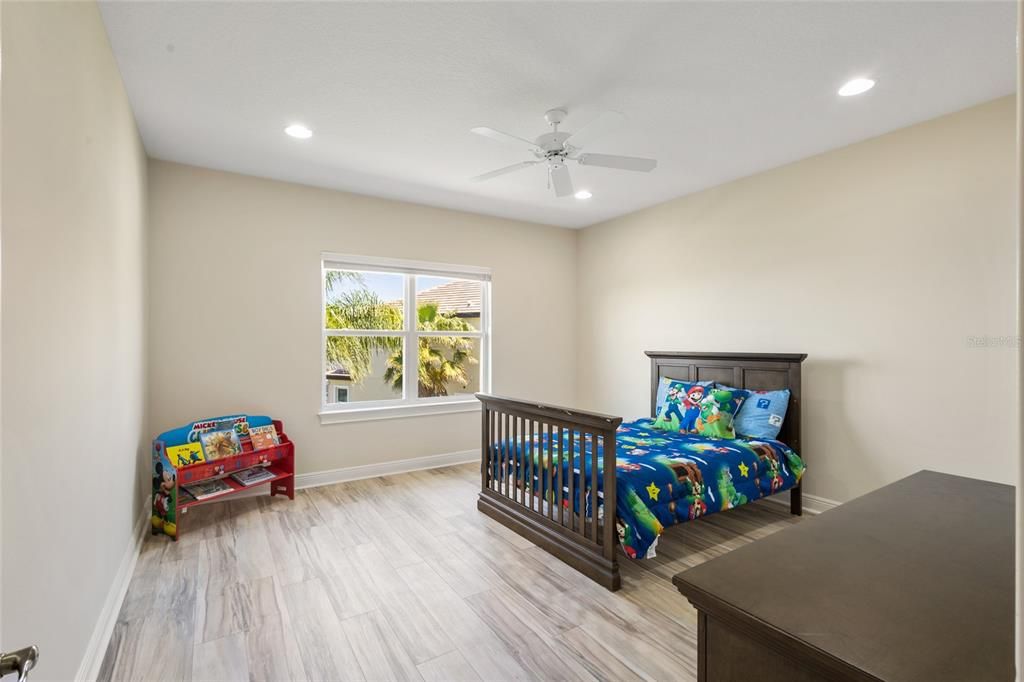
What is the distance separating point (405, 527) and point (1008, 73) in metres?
4.23

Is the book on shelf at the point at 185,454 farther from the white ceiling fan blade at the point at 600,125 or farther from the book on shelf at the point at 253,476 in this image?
the white ceiling fan blade at the point at 600,125

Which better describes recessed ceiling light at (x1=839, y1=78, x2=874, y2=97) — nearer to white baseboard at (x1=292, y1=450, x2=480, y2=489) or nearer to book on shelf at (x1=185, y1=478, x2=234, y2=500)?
white baseboard at (x1=292, y1=450, x2=480, y2=489)

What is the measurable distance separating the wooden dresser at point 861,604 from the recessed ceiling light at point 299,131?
321cm

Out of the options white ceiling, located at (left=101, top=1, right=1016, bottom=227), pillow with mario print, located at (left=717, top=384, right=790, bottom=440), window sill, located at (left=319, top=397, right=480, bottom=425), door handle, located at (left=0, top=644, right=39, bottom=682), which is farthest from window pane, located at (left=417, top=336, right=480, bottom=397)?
door handle, located at (left=0, top=644, right=39, bottom=682)

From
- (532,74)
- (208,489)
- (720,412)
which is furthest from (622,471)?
(208,489)

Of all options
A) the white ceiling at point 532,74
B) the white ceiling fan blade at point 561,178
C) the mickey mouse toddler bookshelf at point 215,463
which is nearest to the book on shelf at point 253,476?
the mickey mouse toddler bookshelf at point 215,463

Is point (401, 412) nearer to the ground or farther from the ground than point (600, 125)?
nearer to the ground

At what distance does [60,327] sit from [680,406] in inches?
145

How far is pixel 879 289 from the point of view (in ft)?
10.7

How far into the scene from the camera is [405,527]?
329 cm

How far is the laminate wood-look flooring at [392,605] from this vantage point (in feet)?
6.30

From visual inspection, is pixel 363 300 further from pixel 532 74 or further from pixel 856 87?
pixel 856 87

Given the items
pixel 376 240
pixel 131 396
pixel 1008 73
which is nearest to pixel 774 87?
pixel 1008 73

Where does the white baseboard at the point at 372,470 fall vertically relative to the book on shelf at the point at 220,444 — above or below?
below
